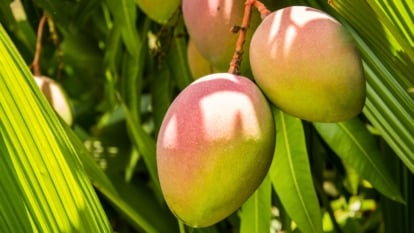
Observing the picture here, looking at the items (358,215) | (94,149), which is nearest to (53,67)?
(94,149)

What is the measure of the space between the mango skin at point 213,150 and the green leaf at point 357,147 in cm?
31

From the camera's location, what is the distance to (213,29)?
86cm

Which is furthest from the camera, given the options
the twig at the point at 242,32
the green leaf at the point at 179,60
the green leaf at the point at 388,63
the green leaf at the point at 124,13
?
the green leaf at the point at 179,60

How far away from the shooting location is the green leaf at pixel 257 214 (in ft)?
3.09

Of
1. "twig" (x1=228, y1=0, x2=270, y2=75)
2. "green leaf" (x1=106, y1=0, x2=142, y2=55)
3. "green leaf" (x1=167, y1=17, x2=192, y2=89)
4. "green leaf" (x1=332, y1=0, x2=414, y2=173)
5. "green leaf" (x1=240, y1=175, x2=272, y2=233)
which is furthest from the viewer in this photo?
"green leaf" (x1=167, y1=17, x2=192, y2=89)

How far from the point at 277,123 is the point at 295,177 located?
0.07m

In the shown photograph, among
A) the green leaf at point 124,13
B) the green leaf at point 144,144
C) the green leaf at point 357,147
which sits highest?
the green leaf at point 124,13

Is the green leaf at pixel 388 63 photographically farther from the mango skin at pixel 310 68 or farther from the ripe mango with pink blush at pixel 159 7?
the ripe mango with pink blush at pixel 159 7

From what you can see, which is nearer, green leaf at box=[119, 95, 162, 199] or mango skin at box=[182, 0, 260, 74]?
mango skin at box=[182, 0, 260, 74]

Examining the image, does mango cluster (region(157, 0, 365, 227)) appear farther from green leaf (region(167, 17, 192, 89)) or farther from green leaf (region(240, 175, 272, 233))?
green leaf (region(167, 17, 192, 89))

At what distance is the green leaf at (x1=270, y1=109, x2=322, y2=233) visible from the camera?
0.95 m

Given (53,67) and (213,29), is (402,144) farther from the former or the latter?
(53,67)

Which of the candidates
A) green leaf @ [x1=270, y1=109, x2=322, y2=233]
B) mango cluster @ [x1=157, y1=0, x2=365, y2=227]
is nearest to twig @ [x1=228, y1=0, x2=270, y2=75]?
mango cluster @ [x1=157, y1=0, x2=365, y2=227]

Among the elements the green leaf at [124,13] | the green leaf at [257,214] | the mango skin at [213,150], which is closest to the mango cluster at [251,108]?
the mango skin at [213,150]
